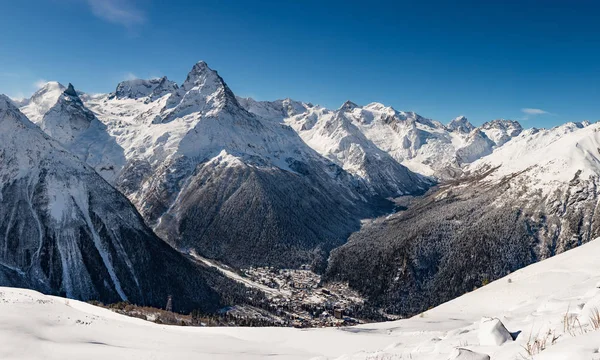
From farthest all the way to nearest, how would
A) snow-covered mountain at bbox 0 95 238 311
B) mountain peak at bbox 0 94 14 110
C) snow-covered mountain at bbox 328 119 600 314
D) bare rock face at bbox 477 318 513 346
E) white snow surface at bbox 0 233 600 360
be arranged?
mountain peak at bbox 0 94 14 110 → snow-covered mountain at bbox 328 119 600 314 → snow-covered mountain at bbox 0 95 238 311 → white snow surface at bbox 0 233 600 360 → bare rock face at bbox 477 318 513 346

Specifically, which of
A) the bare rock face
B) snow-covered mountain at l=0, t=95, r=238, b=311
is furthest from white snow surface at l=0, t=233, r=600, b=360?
snow-covered mountain at l=0, t=95, r=238, b=311

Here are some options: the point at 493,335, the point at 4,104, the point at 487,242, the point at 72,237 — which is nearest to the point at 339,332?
the point at 493,335

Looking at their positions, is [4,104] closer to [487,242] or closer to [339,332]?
[339,332]

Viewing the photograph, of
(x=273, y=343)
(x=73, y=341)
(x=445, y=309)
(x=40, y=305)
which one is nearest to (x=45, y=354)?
(x=73, y=341)

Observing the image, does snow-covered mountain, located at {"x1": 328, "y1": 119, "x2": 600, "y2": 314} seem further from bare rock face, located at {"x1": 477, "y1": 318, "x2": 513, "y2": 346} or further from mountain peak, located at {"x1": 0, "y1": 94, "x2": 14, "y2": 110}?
mountain peak, located at {"x1": 0, "y1": 94, "x2": 14, "y2": 110}

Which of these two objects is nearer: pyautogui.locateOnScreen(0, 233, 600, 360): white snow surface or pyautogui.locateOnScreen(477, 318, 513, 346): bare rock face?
pyautogui.locateOnScreen(477, 318, 513, 346): bare rock face

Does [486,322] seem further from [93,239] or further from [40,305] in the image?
[93,239]
